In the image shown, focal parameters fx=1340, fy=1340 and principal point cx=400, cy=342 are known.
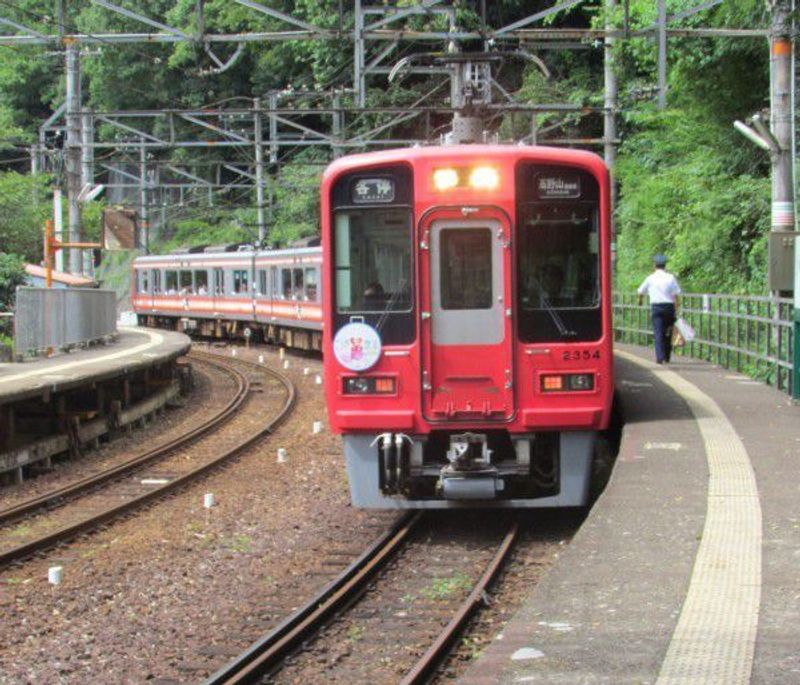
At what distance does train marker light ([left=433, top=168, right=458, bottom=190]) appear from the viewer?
916cm

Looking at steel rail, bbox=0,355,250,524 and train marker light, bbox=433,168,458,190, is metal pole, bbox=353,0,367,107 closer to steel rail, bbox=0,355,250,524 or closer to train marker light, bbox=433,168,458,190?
steel rail, bbox=0,355,250,524

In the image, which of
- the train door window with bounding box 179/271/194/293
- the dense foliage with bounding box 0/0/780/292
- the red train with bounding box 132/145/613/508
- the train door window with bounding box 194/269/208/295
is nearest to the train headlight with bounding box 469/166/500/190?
the red train with bounding box 132/145/613/508

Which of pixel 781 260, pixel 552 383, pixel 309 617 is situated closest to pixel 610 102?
pixel 781 260

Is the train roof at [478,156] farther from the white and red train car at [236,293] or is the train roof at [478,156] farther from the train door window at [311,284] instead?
the train door window at [311,284]

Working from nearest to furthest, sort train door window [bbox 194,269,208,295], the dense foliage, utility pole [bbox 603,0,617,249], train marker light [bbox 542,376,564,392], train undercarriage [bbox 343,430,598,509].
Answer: train undercarriage [bbox 343,430,598,509], train marker light [bbox 542,376,564,392], the dense foliage, utility pole [bbox 603,0,617,249], train door window [bbox 194,269,208,295]

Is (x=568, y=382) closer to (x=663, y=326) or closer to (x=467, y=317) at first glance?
(x=467, y=317)

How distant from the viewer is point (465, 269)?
9.23 metres

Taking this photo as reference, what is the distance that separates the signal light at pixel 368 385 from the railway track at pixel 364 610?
39.5 inches

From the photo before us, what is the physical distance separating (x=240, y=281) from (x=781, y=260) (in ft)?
71.1

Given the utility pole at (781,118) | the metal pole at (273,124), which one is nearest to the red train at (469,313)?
the utility pole at (781,118)

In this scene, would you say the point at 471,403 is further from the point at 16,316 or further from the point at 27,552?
the point at 16,316

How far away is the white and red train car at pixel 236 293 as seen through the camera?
2773 centimetres

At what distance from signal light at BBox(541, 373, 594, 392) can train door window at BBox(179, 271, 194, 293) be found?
29270mm

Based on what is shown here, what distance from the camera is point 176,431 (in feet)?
54.4
